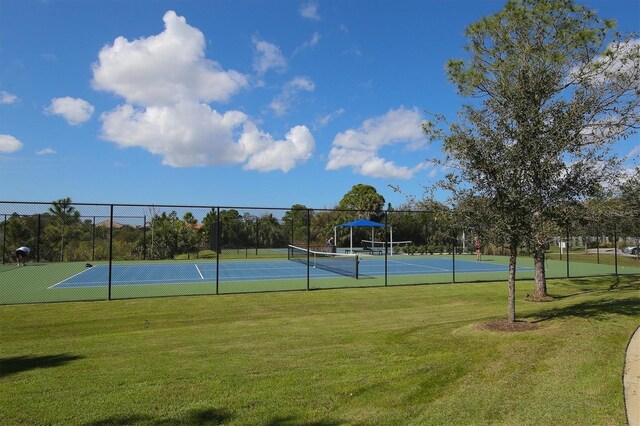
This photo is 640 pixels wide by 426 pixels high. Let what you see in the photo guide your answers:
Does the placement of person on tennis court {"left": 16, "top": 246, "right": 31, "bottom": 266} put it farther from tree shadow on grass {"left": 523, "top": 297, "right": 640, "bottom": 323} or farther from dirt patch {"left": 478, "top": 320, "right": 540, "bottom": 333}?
tree shadow on grass {"left": 523, "top": 297, "right": 640, "bottom": 323}

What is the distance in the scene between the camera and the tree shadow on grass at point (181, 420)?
15.6ft

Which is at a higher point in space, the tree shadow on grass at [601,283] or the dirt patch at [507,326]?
the dirt patch at [507,326]

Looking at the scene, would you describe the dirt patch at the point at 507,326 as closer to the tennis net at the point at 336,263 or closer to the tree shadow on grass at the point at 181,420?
the tree shadow on grass at the point at 181,420

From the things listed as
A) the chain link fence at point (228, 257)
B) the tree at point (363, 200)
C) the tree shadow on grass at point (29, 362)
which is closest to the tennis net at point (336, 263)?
the chain link fence at point (228, 257)

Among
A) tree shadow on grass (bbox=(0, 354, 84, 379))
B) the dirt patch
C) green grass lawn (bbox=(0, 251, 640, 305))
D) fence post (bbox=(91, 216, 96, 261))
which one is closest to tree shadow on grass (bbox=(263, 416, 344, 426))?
tree shadow on grass (bbox=(0, 354, 84, 379))

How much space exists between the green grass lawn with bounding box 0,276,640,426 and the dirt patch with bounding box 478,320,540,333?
0.67ft

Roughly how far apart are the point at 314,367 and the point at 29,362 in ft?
15.0

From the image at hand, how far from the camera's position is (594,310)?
10.8m

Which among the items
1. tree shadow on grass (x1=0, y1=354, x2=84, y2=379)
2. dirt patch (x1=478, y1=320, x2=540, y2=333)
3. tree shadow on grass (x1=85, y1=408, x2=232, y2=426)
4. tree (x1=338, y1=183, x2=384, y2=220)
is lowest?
tree shadow on grass (x1=0, y1=354, x2=84, y2=379)

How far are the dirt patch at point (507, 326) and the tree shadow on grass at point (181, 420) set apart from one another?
5.80 meters

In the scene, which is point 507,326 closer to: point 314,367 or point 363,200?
point 314,367

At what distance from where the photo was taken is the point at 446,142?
30.9ft

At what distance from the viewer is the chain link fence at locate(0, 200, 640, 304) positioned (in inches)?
624

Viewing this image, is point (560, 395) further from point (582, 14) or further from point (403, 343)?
point (582, 14)
